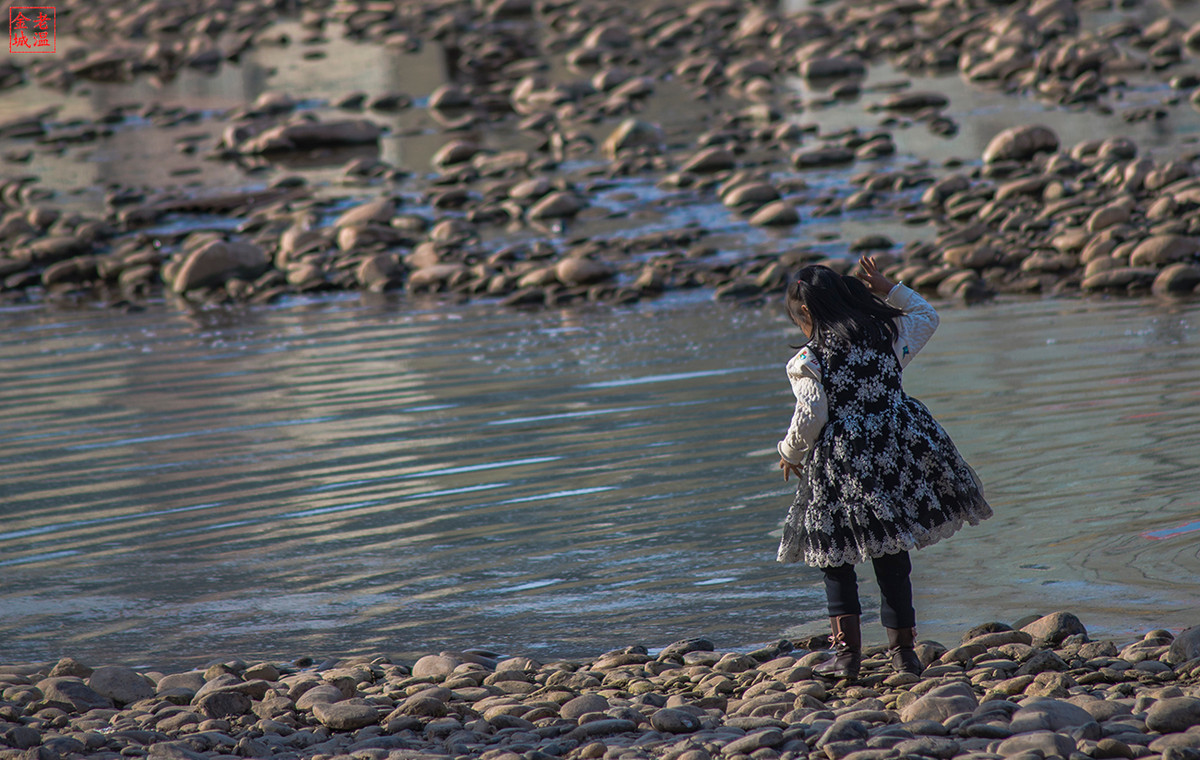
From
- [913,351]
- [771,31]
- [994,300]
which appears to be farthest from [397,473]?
[771,31]

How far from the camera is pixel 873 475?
4434 mm

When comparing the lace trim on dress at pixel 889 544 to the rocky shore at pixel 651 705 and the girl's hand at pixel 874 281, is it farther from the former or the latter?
the girl's hand at pixel 874 281

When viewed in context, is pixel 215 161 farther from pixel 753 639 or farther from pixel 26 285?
pixel 753 639

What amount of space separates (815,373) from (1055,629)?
120 centimetres

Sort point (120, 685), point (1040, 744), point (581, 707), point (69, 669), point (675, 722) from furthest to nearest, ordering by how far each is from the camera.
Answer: point (69, 669)
point (120, 685)
point (581, 707)
point (675, 722)
point (1040, 744)

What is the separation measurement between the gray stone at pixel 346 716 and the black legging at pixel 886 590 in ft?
5.06

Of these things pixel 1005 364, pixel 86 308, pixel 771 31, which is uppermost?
pixel 771 31

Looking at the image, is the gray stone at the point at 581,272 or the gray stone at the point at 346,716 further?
the gray stone at the point at 581,272

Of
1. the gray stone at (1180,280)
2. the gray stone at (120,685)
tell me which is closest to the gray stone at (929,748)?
the gray stone at (120,685)

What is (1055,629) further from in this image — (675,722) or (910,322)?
(675,722)

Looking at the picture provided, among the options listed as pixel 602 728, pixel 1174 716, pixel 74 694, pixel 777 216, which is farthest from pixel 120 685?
pixel 777 216

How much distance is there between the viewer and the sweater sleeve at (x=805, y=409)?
449cm

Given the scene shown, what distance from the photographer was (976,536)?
5.93 m

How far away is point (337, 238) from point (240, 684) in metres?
11.2
